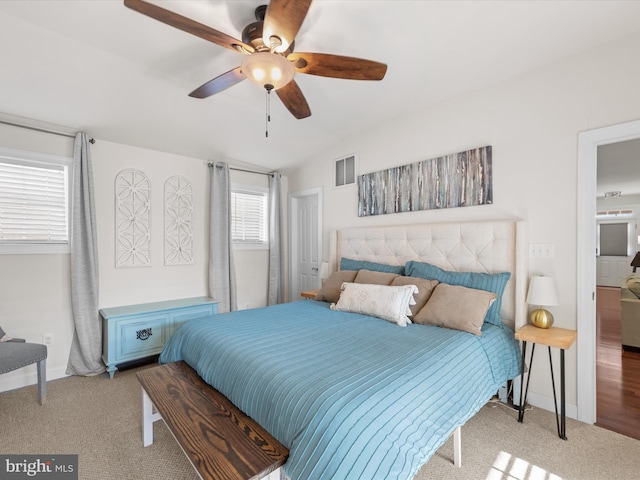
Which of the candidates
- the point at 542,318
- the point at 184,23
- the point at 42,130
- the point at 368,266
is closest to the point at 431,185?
the point at 368,266

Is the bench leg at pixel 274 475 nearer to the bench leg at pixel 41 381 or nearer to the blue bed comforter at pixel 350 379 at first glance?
the blue bed comforter at pixel 350 379

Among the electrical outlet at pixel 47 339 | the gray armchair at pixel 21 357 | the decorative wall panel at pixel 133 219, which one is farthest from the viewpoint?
the decorative wall panel at pixel 133 219

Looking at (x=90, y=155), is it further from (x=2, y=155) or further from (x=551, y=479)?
(x=551, y=479)

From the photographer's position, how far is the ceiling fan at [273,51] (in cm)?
136

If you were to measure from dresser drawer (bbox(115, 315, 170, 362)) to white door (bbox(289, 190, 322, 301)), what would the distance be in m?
2.02

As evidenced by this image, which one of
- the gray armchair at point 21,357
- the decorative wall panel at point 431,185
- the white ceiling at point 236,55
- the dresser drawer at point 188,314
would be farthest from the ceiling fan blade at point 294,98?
the gray armchair at point 21,357

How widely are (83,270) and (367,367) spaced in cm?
296

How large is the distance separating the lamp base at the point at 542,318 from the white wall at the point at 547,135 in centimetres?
16

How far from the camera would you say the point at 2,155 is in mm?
2598

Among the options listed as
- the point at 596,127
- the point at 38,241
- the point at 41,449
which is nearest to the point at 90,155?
the point at 38,241

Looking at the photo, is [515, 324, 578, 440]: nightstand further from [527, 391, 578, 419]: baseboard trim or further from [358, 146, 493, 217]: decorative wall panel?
[358, 146, 493, 217]: decorative wall panel

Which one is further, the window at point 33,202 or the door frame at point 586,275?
the window at point 33,202

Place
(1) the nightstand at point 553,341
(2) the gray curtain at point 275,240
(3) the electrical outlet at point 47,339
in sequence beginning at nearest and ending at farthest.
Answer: (1) the nightstand at point 553,341 → (3) the electrical outlet at point 47,339 → (2) the gray curtain at point 275,240

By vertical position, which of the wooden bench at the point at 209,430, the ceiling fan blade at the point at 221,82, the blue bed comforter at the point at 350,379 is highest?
the ceiling fan blade at the point at 221,82
